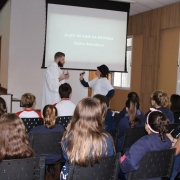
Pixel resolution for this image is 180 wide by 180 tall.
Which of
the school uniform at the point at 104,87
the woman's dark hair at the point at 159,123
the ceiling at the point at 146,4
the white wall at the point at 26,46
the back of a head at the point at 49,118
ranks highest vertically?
the ceiling at the point at 146,4

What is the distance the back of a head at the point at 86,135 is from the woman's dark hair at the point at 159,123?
1.25 feet

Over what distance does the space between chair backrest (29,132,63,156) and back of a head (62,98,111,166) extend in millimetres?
594

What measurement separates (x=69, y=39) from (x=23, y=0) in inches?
72.5

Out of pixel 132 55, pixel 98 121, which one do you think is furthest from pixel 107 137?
pixel 132 55

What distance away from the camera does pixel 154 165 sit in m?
1.97

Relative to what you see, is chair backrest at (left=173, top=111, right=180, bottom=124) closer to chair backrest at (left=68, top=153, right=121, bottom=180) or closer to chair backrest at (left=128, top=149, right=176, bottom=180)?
chair backrest at (left=128, top=149, right=176, bottom=180)

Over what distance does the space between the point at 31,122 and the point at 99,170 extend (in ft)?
4.42

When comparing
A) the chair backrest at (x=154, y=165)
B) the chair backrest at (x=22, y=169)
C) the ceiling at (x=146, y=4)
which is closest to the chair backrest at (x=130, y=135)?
the chair backrest at (x=154, y=165)

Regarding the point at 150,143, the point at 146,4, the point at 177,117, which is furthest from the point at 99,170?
the point at 146,4

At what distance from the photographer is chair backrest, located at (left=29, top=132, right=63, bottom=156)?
99.1 inches

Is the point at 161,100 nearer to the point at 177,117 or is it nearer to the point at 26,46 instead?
the point at 177,117

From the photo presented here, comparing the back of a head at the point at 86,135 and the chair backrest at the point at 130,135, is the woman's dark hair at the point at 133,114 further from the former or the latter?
the back of a head at the point at 86,135

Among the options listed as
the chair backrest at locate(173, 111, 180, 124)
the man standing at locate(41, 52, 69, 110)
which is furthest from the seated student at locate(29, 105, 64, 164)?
the man standing at locate(41, 52, 69, 110)

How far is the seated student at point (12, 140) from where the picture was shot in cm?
171
